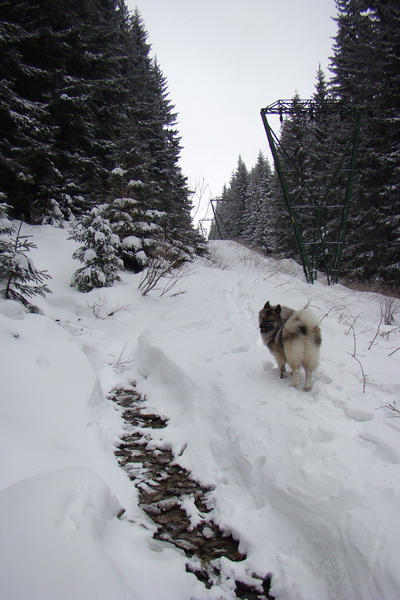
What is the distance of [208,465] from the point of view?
2846mm

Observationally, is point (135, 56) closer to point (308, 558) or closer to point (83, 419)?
point (83, 419)

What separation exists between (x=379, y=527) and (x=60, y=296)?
732 cm

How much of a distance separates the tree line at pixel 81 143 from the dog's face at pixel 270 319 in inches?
197

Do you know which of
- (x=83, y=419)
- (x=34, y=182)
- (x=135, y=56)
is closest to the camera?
(x=83, y=419)

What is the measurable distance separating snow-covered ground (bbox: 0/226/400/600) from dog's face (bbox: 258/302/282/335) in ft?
1.92

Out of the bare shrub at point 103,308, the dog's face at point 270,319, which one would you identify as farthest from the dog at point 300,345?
the bare shrub at point 103,308

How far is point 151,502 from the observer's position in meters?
2.45

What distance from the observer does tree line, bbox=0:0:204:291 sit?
955 centimetres

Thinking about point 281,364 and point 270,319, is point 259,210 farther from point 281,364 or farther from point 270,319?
point 281,364

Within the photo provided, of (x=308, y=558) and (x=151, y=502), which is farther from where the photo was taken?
(x=151, y=502)

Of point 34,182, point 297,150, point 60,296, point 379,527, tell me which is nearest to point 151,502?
point 379,527

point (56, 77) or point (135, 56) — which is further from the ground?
point (135, 56)

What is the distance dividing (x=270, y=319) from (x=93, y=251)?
5291 millimetres

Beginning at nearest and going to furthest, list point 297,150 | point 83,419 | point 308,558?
1. point 308,558
2. point 83,419
3. point 297,150
